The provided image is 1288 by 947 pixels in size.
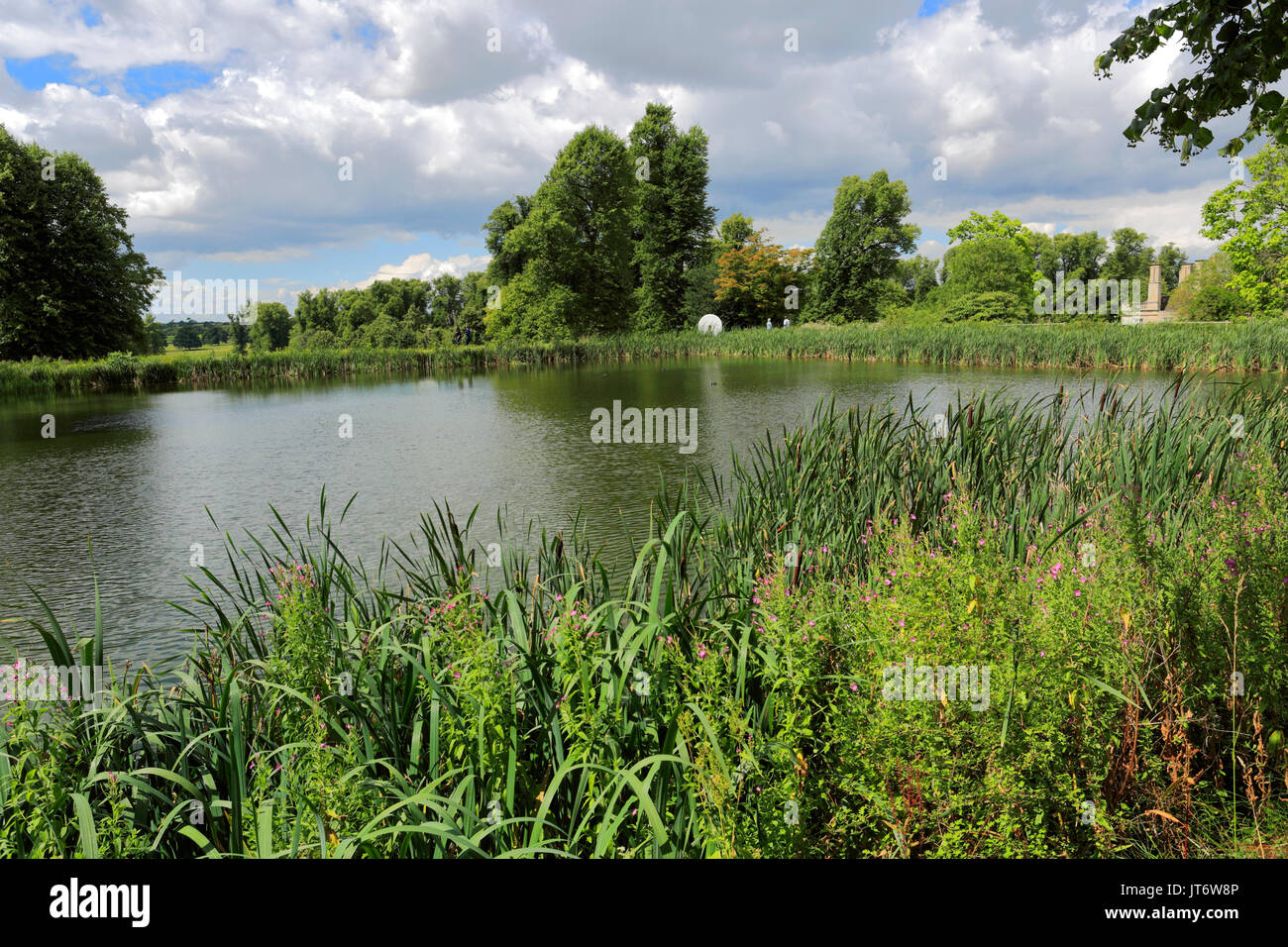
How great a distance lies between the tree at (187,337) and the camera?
75.4m

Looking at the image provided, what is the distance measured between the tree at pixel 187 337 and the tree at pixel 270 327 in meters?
5.52

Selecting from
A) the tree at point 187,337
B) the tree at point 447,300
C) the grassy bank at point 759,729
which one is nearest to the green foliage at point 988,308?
the grassy bank at point 759,729

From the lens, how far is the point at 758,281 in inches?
1886

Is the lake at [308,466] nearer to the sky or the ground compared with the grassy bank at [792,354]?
nearer to the ground

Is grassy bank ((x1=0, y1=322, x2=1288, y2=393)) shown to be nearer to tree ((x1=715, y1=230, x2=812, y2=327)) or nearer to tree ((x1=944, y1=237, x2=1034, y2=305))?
tree ((x1=715, y1=230, x2=812, y2=327))

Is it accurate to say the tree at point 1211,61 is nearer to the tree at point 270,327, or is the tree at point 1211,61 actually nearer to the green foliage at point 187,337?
the green foliage at point 187,337

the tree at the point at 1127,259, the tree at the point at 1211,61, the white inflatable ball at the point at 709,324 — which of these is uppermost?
the tree at the point at 1127,259

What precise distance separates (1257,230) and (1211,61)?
37.8 m

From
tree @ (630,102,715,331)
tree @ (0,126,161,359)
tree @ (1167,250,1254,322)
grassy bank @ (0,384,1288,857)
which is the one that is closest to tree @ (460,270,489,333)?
tree @ (630,102,715,331)

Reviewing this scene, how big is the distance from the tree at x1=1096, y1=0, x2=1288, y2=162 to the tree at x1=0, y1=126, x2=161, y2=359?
34629mm

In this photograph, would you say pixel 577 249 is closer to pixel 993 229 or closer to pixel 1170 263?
pixel 993 229

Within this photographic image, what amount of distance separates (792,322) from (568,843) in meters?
49.5

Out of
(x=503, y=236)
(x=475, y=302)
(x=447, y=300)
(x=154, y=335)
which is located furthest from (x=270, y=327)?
(x=503, y=236)
